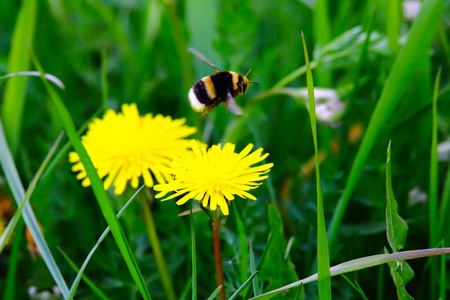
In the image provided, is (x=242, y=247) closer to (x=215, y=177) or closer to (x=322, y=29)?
(x=215, y=177)

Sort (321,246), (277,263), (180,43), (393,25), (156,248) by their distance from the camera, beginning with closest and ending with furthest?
1. (321,246)
2. (277,263)
3. (156,248)
4. (393,25)
5. (180,43)

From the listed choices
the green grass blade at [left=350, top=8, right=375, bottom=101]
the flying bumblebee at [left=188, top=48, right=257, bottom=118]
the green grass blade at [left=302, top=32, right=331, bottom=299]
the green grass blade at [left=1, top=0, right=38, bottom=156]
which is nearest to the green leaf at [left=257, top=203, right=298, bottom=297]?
the green grass blade at [left=302, top=32, right=331, bottom=299]

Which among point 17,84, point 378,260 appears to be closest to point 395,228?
point 378,260

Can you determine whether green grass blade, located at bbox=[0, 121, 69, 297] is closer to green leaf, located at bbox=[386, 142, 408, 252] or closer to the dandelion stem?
the dandelion stem

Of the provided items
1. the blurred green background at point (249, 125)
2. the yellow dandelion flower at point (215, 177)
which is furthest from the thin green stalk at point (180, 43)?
the yellow dandelion flower at point (215, 177)

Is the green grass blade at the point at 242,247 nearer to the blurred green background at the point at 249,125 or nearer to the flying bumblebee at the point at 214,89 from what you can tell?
the blurred green background at the point at 249,125

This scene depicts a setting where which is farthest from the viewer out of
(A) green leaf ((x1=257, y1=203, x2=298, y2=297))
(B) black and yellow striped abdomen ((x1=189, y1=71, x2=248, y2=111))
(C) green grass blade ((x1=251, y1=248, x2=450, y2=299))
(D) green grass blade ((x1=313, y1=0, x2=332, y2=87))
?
(D) green grass blade ((x1=313, y1=0, x2=332, y2=87))
